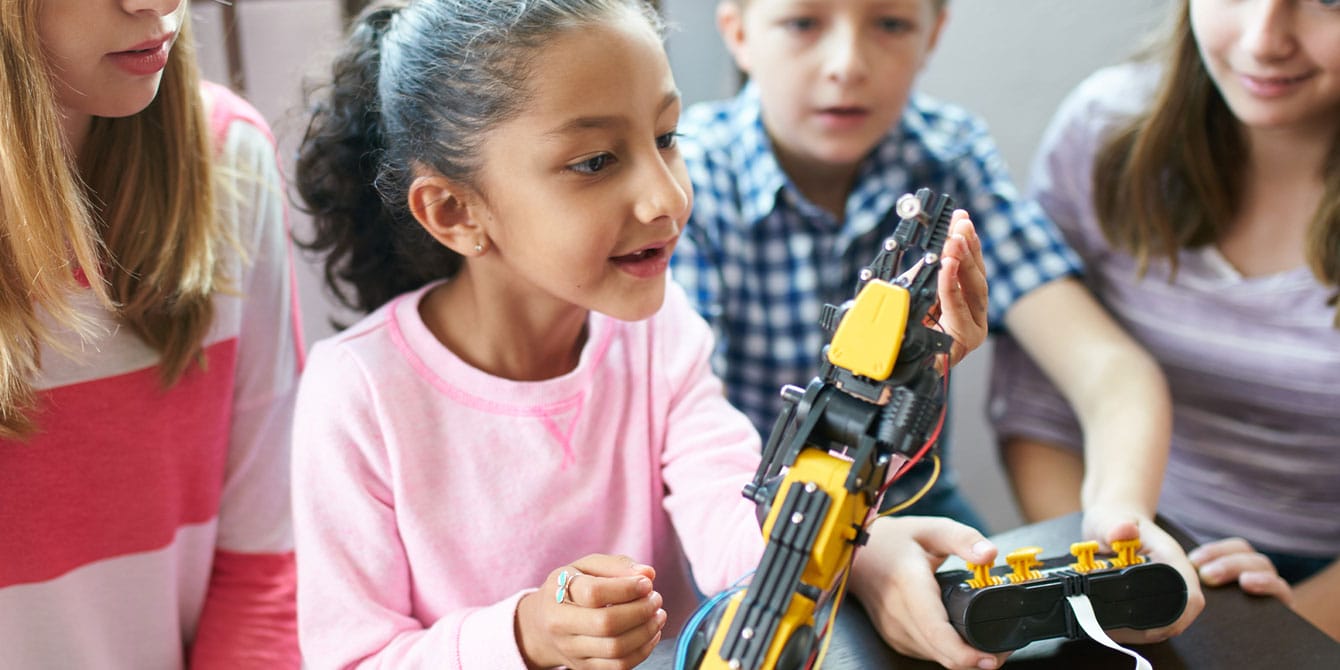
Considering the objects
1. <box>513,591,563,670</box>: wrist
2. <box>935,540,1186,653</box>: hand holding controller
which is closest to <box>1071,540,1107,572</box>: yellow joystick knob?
<box>935,540,1186,653</box>: hand holding controller

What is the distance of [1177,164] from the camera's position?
1216mm

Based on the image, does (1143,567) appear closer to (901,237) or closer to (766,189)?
(901,237)

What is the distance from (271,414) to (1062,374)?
2.70 ft

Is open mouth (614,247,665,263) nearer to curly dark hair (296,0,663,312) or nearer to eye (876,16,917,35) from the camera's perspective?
curly dark hair (296,0,663,312)

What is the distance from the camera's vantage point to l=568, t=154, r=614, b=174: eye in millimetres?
791

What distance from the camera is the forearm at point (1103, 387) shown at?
1006mm

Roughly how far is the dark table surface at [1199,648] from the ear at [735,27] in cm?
73

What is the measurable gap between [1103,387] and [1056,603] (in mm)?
466

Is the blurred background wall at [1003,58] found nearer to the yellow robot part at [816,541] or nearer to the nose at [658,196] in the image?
the nose at [658,196]

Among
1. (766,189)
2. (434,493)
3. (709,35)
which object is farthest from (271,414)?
(709,35)

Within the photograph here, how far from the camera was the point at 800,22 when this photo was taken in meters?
1.19

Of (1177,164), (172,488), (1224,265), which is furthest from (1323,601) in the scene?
(172,488)

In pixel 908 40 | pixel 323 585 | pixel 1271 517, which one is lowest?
pixel 1271 517

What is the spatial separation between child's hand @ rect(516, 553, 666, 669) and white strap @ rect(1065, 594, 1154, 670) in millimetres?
274
